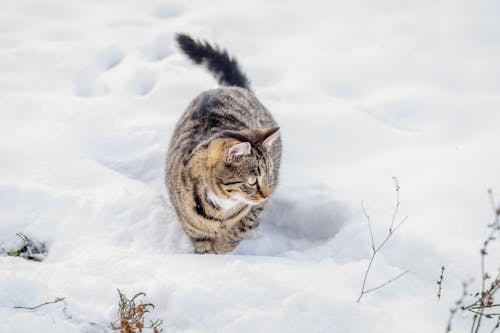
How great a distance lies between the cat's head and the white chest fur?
0.09 ft

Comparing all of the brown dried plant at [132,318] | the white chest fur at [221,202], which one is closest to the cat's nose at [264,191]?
the white chest fur at [221,202]

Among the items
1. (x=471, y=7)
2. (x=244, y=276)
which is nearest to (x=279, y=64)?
(x=471, y=7)

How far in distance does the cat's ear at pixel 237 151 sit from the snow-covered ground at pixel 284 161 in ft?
1.66

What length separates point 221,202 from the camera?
2.66 metres

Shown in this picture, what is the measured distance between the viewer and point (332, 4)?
17.4 ft

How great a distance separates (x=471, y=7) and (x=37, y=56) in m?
4.04

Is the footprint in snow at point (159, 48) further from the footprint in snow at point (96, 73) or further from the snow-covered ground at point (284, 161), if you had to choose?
the footprint in snow at point (96, 73)

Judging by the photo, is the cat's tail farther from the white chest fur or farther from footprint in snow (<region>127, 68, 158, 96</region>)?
the white chest fur

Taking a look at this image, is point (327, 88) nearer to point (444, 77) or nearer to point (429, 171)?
point (444, 77)

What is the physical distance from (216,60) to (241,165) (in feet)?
4.89

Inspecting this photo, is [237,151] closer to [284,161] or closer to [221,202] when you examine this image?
[221,202]

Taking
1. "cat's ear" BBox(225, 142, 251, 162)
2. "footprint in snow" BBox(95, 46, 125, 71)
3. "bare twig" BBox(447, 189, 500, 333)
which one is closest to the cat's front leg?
"cat's ear" BBox(225, 142, 251, 162)

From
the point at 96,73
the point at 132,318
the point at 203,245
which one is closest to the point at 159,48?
the point at 96,73

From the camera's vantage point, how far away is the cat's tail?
12.1 ft
